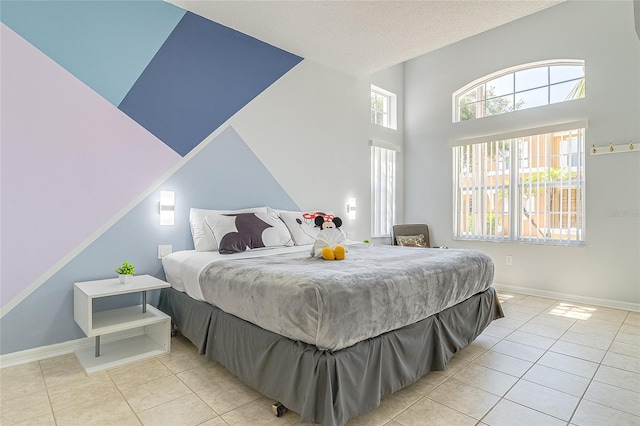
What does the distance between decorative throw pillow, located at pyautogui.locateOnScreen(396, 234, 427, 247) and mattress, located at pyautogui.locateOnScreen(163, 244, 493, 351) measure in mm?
2139

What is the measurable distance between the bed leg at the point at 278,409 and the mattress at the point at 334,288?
38 cm

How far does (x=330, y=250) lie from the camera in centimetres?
239

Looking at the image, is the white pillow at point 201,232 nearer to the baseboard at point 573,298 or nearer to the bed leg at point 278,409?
the bed leg at point 278,409

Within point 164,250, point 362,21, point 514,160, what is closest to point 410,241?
point 514,160

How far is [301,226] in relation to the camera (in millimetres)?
3523

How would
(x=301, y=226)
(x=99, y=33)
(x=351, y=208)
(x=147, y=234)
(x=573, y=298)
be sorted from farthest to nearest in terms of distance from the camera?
(x=351, y=208) < (x=573, y=298) < (x=301, y=226) < (x=147, y=234) < (x=99, y=33)

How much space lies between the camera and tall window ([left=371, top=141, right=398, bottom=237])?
205 inches

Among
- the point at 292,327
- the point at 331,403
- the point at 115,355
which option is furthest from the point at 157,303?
the point at 331,403

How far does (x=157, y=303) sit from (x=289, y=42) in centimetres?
307

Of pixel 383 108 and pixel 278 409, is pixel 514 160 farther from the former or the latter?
pixel 278 409

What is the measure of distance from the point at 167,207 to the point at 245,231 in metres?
0.76

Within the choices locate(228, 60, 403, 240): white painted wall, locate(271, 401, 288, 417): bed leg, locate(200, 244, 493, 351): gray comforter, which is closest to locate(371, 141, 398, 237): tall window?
locate(228, 60, 403, 240): white painted wall

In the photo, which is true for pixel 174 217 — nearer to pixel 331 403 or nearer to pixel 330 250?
pixel 330 250

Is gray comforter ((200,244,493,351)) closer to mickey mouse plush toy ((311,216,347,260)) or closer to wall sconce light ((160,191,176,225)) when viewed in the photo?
mickey mouse plush toy ((311,216,347,260))
